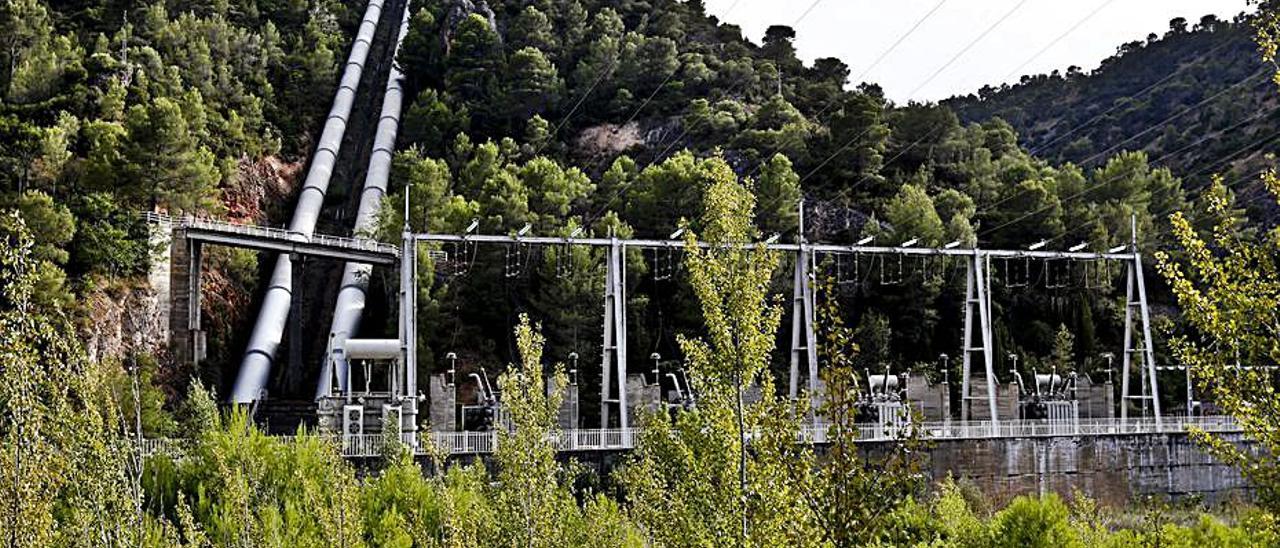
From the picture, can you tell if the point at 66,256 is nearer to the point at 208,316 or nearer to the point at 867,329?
the point at 208,316

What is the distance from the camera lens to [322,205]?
245 ft

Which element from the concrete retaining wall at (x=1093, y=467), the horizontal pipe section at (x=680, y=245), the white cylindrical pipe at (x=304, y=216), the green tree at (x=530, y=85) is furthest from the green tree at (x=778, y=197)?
the green tree at (x=530, y=85)

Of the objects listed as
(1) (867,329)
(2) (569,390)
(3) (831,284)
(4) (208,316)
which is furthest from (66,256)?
(3) (831,284)

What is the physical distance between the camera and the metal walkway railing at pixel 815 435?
35875 mm

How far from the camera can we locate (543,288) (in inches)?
2308

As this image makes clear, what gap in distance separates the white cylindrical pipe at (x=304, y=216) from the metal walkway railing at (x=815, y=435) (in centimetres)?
1343

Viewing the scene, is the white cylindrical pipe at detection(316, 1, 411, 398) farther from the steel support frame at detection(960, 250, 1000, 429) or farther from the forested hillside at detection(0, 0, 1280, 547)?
the steel support frame at detection(960, 250, 1000, 429)

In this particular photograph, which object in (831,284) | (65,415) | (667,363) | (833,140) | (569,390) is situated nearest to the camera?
(831,284)

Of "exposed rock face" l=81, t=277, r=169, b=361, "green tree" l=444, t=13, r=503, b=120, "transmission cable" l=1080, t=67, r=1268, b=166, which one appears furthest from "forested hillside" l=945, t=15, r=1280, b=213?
"exposed rock face" l=81, t=277, r=169, b=361

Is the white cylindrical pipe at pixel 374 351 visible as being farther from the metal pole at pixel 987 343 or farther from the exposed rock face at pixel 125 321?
the metal pole at pixel 987 343

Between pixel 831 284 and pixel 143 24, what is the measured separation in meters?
76.5

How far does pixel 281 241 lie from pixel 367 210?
50.9 feet

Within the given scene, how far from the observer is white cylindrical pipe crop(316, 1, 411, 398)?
54844mm

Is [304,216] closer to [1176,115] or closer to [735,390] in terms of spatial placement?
[735,390]
